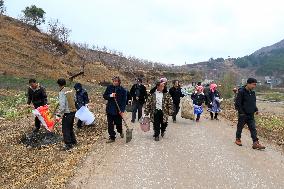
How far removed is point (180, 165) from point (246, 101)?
439 cm

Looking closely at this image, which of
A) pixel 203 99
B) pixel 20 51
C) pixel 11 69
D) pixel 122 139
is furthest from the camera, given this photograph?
pixel 20 51

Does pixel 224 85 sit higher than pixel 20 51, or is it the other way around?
pixel 20 51

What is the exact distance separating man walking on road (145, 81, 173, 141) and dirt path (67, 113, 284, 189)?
593mm

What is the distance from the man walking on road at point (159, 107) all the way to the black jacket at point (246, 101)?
219 centimetres

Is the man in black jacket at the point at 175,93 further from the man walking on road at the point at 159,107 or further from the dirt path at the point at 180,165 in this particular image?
the man walking on road at the point at 159,107

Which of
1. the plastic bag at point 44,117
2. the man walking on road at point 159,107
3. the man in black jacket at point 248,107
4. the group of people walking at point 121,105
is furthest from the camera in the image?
the plastic bag at point 44,117

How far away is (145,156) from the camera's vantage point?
12.4 metres

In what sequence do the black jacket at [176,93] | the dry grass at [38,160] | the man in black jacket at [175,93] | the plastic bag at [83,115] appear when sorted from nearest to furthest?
the dry grass at [38,160]
the plastic bag at [83,115]
the man in black jacket at [175,93]
the black jacket at [176,93]

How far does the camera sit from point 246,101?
14922 millimetres

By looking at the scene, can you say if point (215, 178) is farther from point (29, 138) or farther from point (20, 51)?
point (20, 51)

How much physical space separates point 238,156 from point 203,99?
912cm

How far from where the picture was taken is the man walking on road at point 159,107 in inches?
597

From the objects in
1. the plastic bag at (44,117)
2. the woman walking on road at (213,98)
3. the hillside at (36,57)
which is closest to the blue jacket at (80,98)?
the plastic bag at (44,117)

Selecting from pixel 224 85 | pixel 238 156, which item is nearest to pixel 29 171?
pixel 238 156
